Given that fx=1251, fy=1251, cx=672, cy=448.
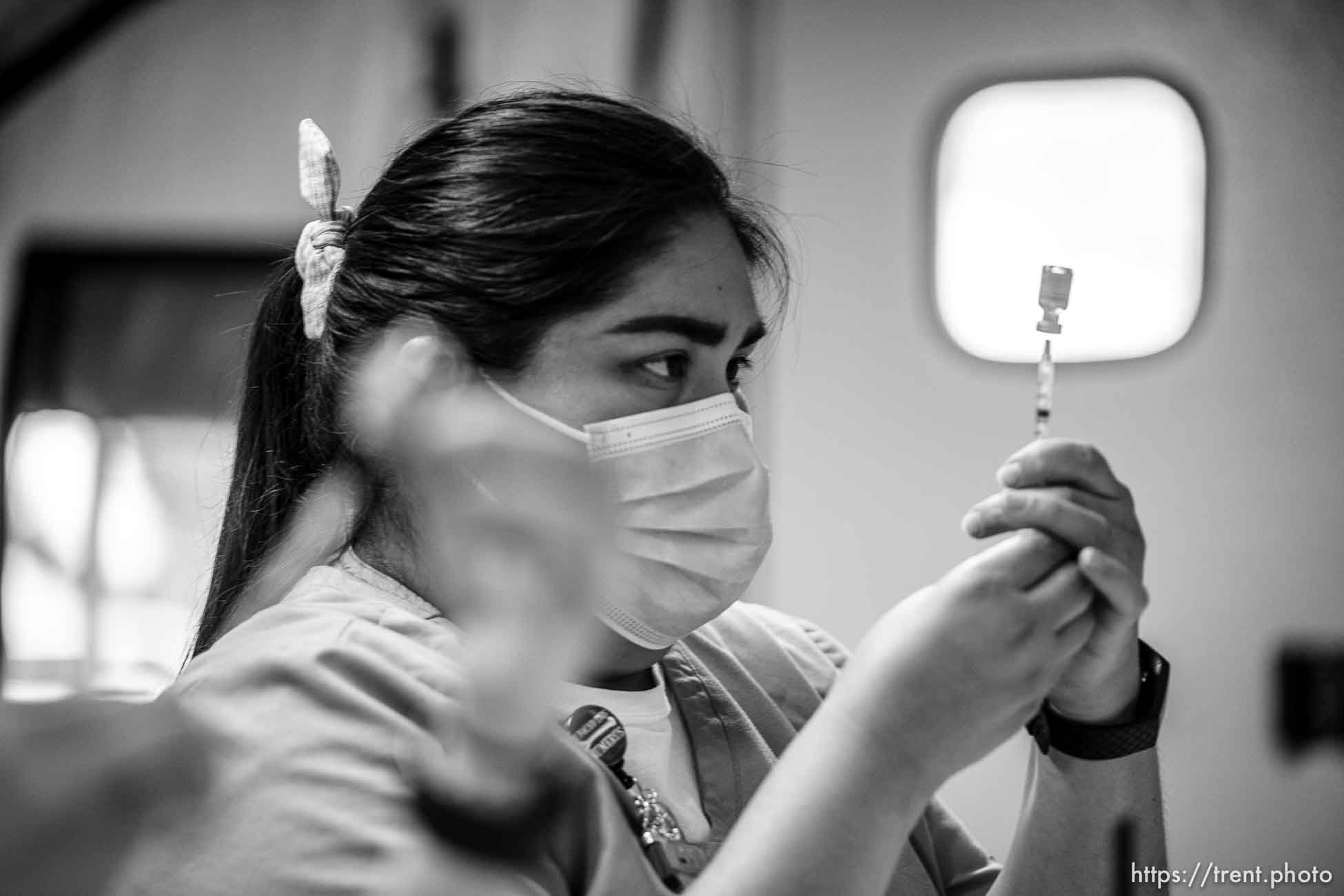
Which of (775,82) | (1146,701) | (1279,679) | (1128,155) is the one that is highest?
(775,82)

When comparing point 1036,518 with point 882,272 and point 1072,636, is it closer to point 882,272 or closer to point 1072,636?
point 1072,636

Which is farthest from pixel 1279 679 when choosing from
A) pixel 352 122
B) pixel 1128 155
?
pixel 352 122

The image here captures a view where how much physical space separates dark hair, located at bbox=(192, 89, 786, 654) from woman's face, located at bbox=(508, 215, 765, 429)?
18 mm

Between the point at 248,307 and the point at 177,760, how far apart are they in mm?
2555

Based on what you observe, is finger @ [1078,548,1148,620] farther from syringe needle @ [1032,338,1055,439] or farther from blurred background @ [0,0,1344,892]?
blurred background @ [0,0,1344,892]

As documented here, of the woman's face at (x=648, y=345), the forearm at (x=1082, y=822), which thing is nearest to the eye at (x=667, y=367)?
the woman's face at (x=648, y=345)

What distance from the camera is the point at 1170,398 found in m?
2.32

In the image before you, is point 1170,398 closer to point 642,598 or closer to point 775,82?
point 775,82

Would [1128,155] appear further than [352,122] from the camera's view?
No

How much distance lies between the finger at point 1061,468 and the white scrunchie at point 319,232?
2.05 ft

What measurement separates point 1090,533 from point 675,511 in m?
0.34

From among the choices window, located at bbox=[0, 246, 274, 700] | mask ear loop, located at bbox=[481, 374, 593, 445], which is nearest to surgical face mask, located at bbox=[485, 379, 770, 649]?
mask ear loop, located at bbox=[481, 374, 593, 445]

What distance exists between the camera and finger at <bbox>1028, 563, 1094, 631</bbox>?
873 millimetres

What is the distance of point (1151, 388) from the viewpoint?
232cm
